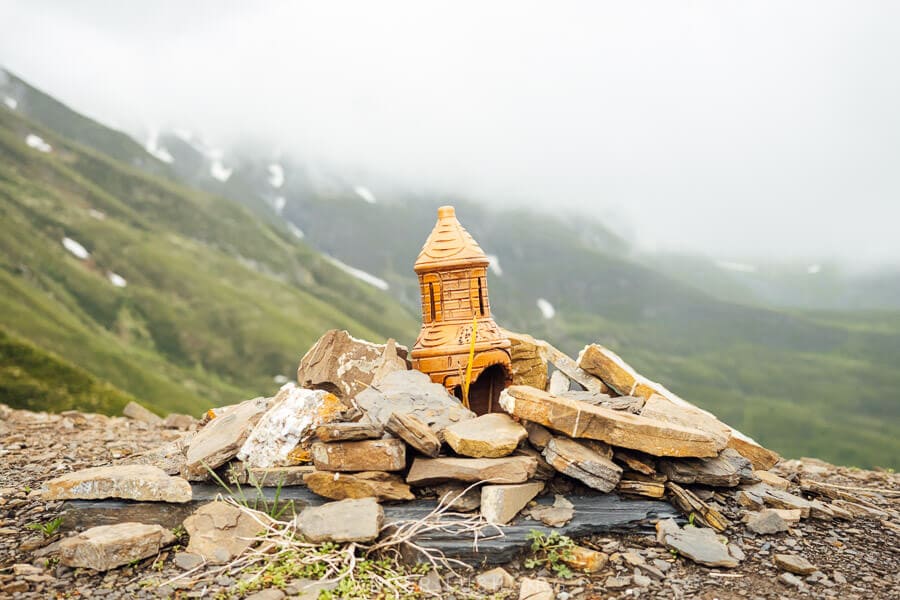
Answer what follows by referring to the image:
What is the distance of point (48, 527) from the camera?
856 centimetres

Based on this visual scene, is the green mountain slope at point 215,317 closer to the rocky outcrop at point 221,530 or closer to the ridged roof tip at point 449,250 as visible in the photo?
the ridged roof tip at point 449,250

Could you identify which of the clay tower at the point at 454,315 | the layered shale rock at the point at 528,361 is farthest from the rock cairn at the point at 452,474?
the layered shale rock at the point at 528,361

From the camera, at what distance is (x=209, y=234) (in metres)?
156

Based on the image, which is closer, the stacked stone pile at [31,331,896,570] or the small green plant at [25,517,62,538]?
the stacked stone pile at [31,331,896,570]

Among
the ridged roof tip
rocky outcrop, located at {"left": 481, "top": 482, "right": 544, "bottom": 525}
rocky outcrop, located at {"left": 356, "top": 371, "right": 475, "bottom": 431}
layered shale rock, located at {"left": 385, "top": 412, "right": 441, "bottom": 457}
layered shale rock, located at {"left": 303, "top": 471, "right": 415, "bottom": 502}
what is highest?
the ridged roof tip

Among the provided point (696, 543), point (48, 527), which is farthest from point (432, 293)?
point (48, 527)

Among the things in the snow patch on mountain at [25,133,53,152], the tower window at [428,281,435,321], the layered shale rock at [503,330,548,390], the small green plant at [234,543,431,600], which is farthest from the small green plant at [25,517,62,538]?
the snow patch on mountain at [25,133,53,152]

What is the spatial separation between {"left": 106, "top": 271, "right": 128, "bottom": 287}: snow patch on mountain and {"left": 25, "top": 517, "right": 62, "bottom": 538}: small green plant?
346 ft

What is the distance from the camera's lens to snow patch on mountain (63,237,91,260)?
104 metres

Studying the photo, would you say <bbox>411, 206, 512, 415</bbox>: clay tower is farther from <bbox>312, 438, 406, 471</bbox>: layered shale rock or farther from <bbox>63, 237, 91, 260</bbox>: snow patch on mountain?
<bbox>63, 237, 91, 260</bbox>: snow patch on mountain

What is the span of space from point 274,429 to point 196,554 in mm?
2222

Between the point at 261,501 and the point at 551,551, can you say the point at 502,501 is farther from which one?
the point at 261,501

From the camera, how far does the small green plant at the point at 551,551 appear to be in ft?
25.3

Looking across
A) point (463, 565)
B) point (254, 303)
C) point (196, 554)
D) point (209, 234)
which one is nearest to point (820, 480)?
point (463, 565)
